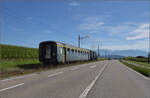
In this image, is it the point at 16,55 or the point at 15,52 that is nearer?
the point at 15,52

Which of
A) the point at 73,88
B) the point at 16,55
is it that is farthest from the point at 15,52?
the point at 73,88

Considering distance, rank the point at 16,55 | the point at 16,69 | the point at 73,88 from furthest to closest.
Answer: the point at 16,55
the point at 16,69
the point at 73,88

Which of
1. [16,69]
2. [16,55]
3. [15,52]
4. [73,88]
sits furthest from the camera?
[16,55]

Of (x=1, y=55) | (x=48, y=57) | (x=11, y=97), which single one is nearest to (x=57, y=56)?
(x=48, y=57)

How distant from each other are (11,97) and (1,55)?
1859 cm

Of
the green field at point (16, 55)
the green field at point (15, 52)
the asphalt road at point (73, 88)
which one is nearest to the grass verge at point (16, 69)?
the green field at point (16, 55)

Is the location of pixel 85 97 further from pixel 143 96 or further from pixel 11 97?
pixel 11 97

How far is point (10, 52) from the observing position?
2308 centimetres

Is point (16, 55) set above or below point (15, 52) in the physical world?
below

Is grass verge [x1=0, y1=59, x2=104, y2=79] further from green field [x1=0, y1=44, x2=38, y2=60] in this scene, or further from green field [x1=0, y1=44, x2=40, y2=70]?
green field [x1=0, y1=44, x2=38, y2=60]

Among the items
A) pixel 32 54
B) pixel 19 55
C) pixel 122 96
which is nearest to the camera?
pixel 122 96

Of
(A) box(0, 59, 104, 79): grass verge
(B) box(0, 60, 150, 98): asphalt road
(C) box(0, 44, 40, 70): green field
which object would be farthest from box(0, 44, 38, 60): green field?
(B) box(0, 60, 150, 98): asphalt road

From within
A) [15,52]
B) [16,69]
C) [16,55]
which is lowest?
[16,69]

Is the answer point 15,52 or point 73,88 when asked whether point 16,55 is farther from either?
point 73,88
